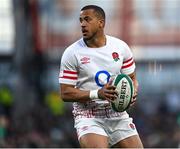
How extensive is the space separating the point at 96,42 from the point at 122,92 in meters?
0.71

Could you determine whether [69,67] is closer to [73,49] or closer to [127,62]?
[73,49]

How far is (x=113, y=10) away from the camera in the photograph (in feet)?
136

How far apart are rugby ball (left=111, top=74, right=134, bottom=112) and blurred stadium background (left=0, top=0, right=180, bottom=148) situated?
3.18 meters

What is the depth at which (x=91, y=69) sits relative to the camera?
418 inches

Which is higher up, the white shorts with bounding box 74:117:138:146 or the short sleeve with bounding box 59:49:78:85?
the short sleeve with bounding box 59:49:78:85

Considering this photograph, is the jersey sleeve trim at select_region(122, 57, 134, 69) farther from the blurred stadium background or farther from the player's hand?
the blurred stadium background

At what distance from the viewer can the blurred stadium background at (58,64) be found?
19.8m

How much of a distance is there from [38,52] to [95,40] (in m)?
16.7

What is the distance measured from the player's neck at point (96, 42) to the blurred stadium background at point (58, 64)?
288 centimetres

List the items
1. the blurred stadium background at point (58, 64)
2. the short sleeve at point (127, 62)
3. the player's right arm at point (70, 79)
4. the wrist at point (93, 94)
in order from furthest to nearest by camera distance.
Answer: the blurred stadium background at point (58, 64), the short sleeve at point (127, 62), the player's right arm at point (70, 79), the wrist at point (93, 94)

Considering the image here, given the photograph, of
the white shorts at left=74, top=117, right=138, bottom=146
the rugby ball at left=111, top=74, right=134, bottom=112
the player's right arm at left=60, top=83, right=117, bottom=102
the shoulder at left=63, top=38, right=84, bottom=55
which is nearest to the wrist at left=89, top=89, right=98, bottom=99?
the player's right arm at left=60, top=83, right=117, bottom=102

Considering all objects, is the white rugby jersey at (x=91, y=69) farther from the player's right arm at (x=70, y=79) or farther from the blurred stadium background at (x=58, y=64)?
the blurred stadium background at (x=58, y=64)

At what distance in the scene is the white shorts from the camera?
10.6 metres

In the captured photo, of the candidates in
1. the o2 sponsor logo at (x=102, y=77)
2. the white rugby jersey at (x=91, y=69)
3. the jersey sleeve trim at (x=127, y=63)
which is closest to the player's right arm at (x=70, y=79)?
the white rugby jersey at (x=91, y=69)
